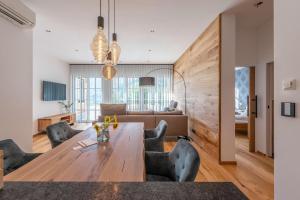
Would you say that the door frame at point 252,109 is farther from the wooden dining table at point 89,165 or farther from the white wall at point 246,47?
the wooden dining table at point 89,165

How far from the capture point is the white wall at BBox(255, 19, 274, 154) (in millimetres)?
3642

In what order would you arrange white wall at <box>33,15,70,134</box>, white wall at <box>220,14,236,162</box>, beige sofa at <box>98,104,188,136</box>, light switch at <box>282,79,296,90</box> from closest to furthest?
A: 1. light switch at <box>282,79,296,90</box>
2. white wall at <box>220,14,236,162</box>
3. beige sofa at <box>98,104,188,136</box>
4. white wall at <box>33,15,70,134</box>

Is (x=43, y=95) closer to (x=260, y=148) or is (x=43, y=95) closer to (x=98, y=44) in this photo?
(x=98, y=44)

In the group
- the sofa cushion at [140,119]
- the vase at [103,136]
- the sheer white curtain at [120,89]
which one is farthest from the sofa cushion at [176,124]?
the sheer white curtain at [120,89]

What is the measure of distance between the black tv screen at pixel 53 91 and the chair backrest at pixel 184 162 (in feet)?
18.8

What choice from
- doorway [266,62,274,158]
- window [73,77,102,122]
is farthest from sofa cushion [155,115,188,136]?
window [73,77,102,122]

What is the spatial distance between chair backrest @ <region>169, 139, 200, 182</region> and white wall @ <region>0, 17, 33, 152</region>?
2546 millimetres

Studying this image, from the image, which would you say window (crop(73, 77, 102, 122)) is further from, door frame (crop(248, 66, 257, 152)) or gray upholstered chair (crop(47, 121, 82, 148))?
door frame (crop(248, 66, 257, 152))

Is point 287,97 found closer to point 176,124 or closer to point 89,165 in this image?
point 89,165

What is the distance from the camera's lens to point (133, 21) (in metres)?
3.66

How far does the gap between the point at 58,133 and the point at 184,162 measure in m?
1.81

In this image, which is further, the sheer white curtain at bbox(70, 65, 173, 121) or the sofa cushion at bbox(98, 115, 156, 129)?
the sheer white curtain at bbox(70, 65, 173, 121)

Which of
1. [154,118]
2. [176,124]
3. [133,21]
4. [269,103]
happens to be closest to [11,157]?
[133,21]

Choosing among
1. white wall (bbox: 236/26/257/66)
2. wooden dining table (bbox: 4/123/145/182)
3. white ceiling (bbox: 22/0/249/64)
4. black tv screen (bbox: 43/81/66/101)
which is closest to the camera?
wooden dining table (bbox: 4/123/145/182)
